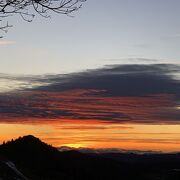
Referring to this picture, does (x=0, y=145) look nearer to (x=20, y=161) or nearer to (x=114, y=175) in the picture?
(x=20, y=161)

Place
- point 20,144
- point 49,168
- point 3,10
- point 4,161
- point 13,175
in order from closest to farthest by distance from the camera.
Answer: point 3,10 → point 13,175 → point 4,161 → point 49,168 → point 20,144

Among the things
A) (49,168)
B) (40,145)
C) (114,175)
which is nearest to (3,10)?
(49,168)

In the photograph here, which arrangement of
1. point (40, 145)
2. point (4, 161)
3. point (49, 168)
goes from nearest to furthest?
point (4, 161)
point (49, 168)
point (40, 145)

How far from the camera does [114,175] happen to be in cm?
7419

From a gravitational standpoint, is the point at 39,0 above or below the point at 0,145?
above

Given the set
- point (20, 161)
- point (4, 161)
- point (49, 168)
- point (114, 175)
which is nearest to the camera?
point (4, 161)

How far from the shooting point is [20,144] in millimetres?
39438

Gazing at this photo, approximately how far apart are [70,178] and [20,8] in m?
22.2

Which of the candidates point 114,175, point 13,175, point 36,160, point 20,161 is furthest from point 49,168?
point 114,175

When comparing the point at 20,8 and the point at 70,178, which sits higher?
the point at 20,8

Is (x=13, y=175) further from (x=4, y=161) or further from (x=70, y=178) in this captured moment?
(x=70, y=178)

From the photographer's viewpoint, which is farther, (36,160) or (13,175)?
(36,160)

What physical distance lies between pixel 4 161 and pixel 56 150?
20.4 m

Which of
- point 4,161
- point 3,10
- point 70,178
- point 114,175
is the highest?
point 3,10
